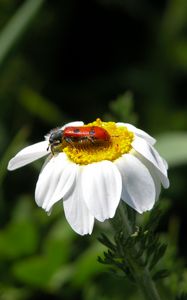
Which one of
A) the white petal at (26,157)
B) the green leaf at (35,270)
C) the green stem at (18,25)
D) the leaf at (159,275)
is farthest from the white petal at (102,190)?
the green stem at (18,25)

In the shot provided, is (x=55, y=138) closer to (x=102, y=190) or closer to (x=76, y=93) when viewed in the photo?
(x=102, y=190)

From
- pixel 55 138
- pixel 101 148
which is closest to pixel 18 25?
pixel 55 138

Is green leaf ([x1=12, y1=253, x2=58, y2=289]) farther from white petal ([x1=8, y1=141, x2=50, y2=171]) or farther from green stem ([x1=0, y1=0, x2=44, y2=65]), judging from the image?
green stem ([x1=0, y1=0, x2=44, y2=65])

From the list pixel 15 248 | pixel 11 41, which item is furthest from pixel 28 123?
pixel 15 248

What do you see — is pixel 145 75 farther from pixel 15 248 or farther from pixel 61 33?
pixel 15 248

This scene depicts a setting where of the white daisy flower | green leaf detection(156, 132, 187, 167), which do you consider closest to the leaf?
the white daisy flower

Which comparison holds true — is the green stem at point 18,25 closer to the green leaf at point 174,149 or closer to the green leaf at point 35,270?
the green leaf at point 174,149
